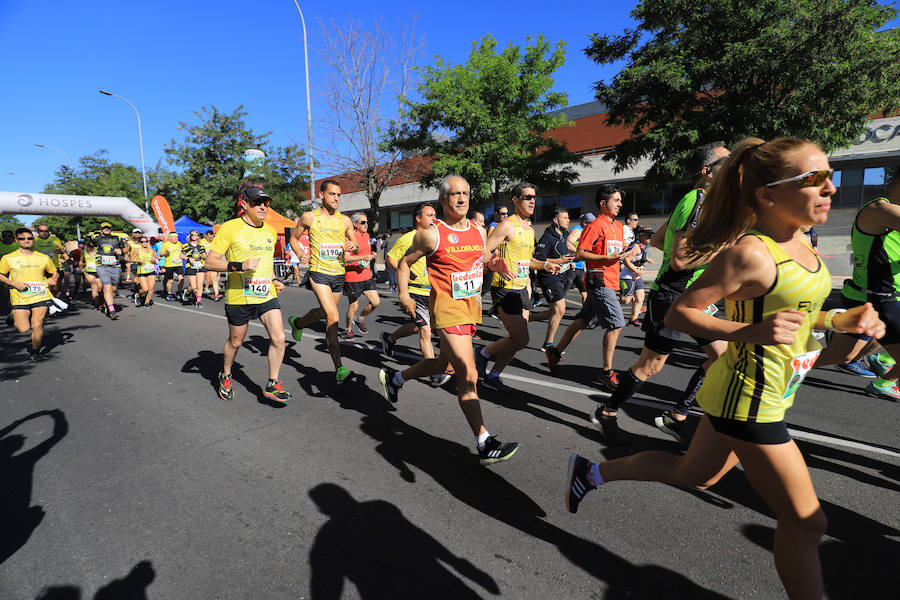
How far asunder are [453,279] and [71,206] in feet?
75.7

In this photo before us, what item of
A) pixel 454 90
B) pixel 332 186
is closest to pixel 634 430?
pixel 332 186

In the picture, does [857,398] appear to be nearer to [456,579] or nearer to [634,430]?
[634,430]

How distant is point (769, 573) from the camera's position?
2.13 meters

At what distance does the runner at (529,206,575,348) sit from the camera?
601cm

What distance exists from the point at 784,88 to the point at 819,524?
620 inches

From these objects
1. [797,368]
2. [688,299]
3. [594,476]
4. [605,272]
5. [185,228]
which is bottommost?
[594,476]

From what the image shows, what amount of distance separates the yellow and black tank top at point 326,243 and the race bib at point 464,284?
2658mm

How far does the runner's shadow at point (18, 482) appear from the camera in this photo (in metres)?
2.49

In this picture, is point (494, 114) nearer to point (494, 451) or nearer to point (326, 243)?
point (326, 243)

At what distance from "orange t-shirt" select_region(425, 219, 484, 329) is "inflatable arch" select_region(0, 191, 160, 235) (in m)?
22.0

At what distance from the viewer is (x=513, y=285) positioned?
15.3 feet

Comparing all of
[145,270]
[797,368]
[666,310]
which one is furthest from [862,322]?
[145,270]

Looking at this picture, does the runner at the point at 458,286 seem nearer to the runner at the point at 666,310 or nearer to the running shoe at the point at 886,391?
the runner at the point at 666,310

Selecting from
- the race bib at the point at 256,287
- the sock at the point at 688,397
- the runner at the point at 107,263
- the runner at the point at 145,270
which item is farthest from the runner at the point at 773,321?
the runner at the point at 145,270
